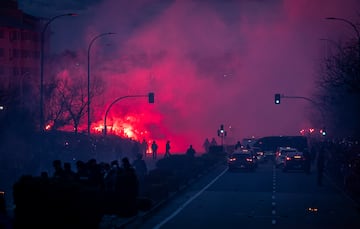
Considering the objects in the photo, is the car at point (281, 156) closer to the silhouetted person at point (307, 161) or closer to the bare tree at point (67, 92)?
the silhouetted person at point (307, 161)

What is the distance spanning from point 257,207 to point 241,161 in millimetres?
29319

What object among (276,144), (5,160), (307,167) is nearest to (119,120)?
(276,144)

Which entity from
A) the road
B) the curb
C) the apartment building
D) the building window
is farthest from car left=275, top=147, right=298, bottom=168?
the building window

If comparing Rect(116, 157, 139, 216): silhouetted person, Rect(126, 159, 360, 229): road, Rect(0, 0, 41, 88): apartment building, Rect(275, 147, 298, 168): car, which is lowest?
Rect(126, 159, 360, 229): road

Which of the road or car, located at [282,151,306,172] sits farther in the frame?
car, located at [282,151,306,172]

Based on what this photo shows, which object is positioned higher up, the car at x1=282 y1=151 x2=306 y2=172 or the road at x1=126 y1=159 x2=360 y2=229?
the car at x1=282 y1=151 x2=306 y2=172

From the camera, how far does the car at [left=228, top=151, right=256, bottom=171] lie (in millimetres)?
61094

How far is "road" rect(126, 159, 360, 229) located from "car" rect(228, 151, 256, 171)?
12.7 m

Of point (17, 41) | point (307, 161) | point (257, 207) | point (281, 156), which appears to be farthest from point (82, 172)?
point (17, 41)

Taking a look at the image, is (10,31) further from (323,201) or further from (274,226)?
(274,226)

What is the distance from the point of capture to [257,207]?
31.8m

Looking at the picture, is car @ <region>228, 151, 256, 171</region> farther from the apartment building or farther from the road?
the apartment building

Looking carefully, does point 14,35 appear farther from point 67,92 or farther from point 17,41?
point 67,92

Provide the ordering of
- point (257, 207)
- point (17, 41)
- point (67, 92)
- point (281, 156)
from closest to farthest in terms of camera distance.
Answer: point (257, 207), point (281, 156), point (67, 92), point (17, 41)
